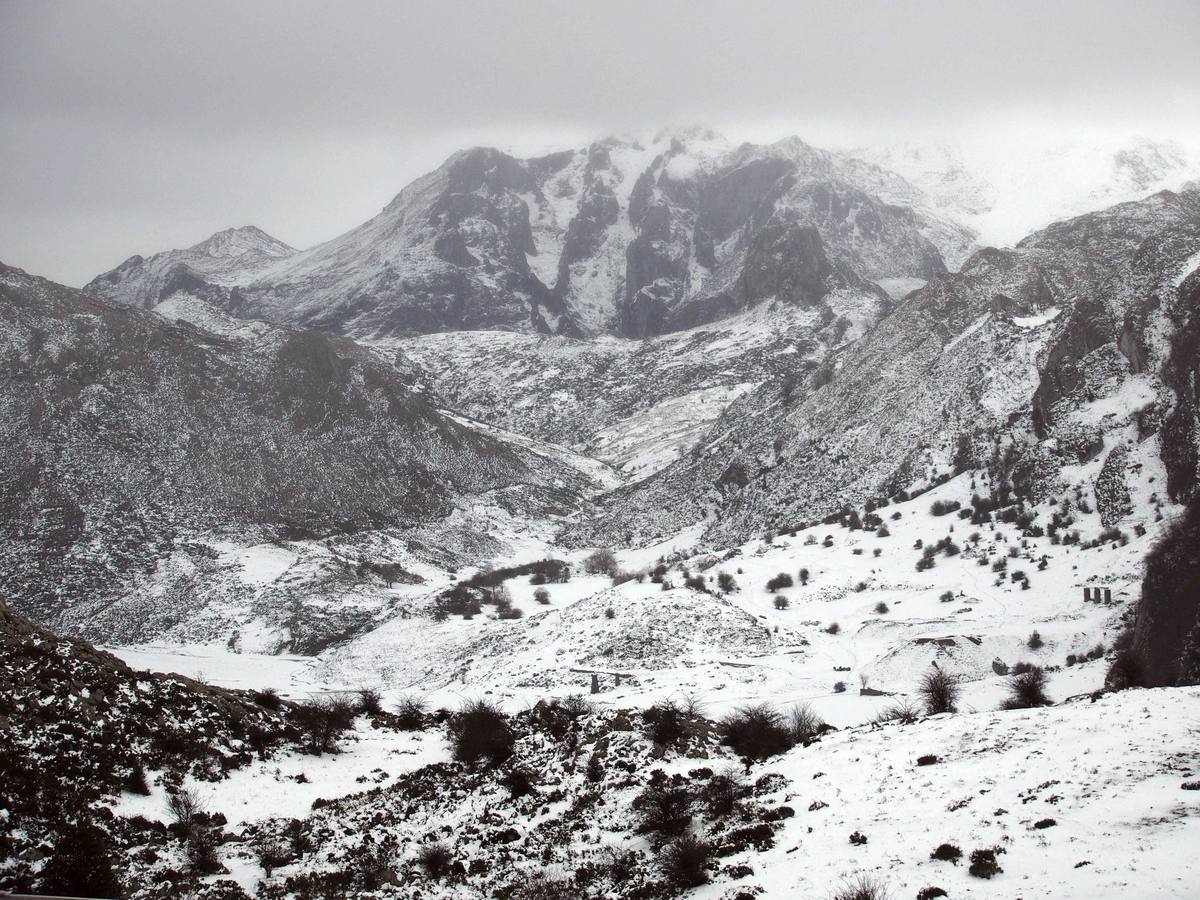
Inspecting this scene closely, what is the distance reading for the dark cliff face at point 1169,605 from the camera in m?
41.2

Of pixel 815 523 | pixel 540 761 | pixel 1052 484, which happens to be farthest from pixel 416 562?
pixel 540 761

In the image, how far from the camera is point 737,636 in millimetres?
62156

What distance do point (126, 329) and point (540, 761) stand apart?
137m

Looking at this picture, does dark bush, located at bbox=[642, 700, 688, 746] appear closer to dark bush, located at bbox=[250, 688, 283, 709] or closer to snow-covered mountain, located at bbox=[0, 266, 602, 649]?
dark bush, located at bbox=[250, 688, 283, 709]

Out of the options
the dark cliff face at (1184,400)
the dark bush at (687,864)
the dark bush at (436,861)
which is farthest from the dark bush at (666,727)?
the dark cliff face at (1184,400)

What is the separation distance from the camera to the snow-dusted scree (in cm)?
2378

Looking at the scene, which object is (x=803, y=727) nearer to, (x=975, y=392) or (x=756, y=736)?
(x=756, y=736)

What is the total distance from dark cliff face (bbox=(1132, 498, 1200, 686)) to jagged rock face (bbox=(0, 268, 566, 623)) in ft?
292

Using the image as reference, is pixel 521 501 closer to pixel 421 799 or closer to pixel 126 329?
pixel 126 329

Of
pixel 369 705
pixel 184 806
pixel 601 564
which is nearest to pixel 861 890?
pixel 184 806

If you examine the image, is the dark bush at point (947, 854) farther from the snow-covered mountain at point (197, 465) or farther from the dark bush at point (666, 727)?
the snow-covered mountain at point (197, 465)

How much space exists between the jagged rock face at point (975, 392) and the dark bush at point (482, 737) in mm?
55066

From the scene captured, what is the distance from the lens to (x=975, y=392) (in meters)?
104

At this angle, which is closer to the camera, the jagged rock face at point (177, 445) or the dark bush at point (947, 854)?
the dark bush at point (947, 854)
